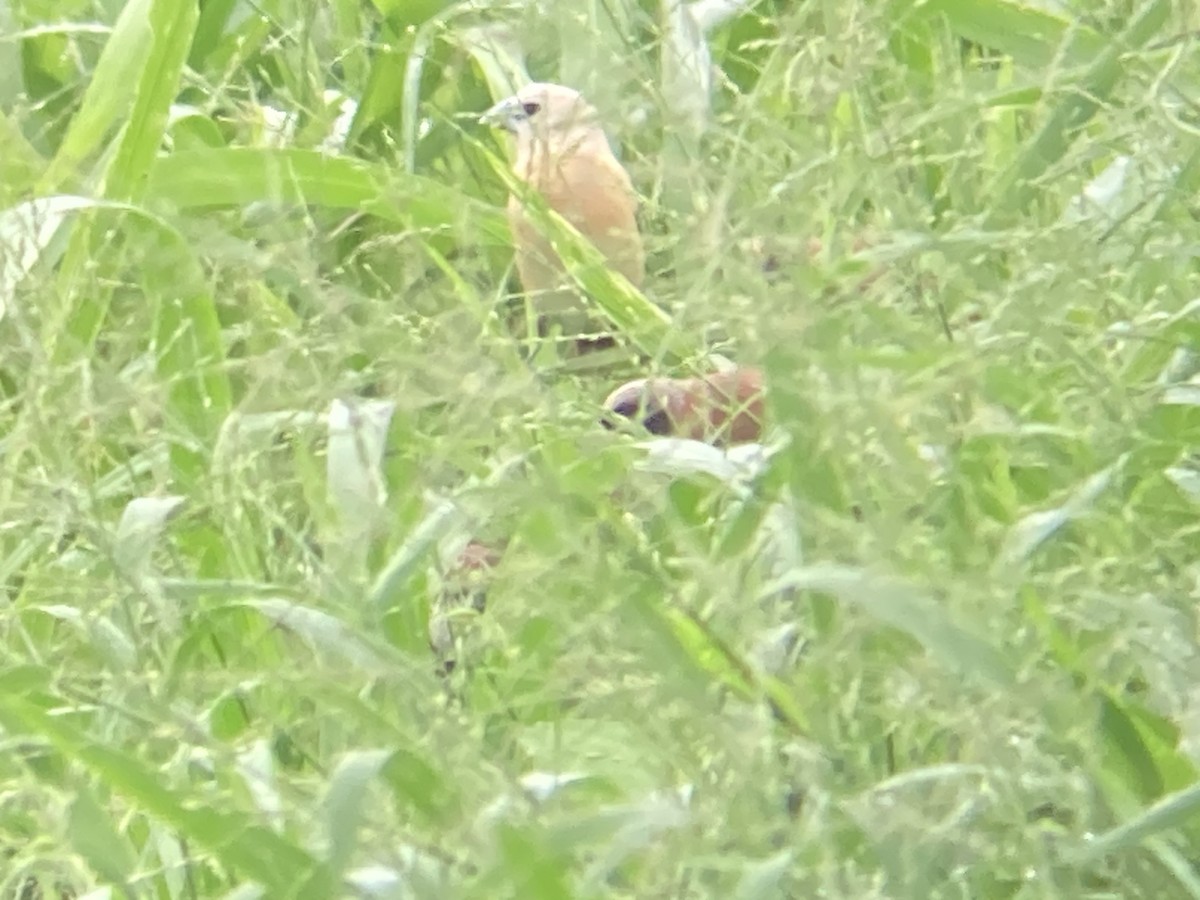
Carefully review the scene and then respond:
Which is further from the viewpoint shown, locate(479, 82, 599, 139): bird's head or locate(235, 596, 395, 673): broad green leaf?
locate(479, 82, 599, 139): bird's head

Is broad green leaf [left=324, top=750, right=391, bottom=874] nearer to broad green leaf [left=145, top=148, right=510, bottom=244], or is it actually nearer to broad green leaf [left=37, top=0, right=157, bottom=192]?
broad green leaf [left=145, top=148, right=510, bottom=244]

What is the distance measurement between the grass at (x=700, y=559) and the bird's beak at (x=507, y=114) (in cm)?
42

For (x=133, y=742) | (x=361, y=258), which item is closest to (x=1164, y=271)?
(x=133, y=742)

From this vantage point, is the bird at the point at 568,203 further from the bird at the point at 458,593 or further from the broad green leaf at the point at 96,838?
the broad green leaf at the point at 96,838

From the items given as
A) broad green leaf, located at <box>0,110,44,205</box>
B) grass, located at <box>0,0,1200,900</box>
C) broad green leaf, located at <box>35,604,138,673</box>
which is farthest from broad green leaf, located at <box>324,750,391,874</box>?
broad green leaf, located at <box>0,110,44,205</box>

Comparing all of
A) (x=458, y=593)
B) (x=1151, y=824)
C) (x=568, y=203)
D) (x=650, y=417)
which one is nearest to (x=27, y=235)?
(x=458, y=593)

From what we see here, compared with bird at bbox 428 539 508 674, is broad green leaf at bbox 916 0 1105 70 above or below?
above

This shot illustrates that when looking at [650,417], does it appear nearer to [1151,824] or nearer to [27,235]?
[27,235]

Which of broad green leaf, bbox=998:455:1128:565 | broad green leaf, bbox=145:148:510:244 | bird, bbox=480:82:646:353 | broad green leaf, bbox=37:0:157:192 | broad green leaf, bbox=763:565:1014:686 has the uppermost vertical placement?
broad green leaf, bbox=763:565:1014:686

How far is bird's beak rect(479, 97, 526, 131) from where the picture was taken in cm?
173

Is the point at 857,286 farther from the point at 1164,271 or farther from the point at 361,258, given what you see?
the point at 361,258

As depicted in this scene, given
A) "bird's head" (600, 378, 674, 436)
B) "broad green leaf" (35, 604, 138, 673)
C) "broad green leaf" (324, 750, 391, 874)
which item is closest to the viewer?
"broad green leaf" (324, 750, 391, 874)

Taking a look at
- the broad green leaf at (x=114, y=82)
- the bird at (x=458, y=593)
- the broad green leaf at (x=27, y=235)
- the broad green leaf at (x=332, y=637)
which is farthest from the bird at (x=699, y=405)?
the broad green leaf at (x=114, y=82)

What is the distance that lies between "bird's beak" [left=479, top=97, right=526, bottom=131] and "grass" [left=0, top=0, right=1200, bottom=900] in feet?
1.38
